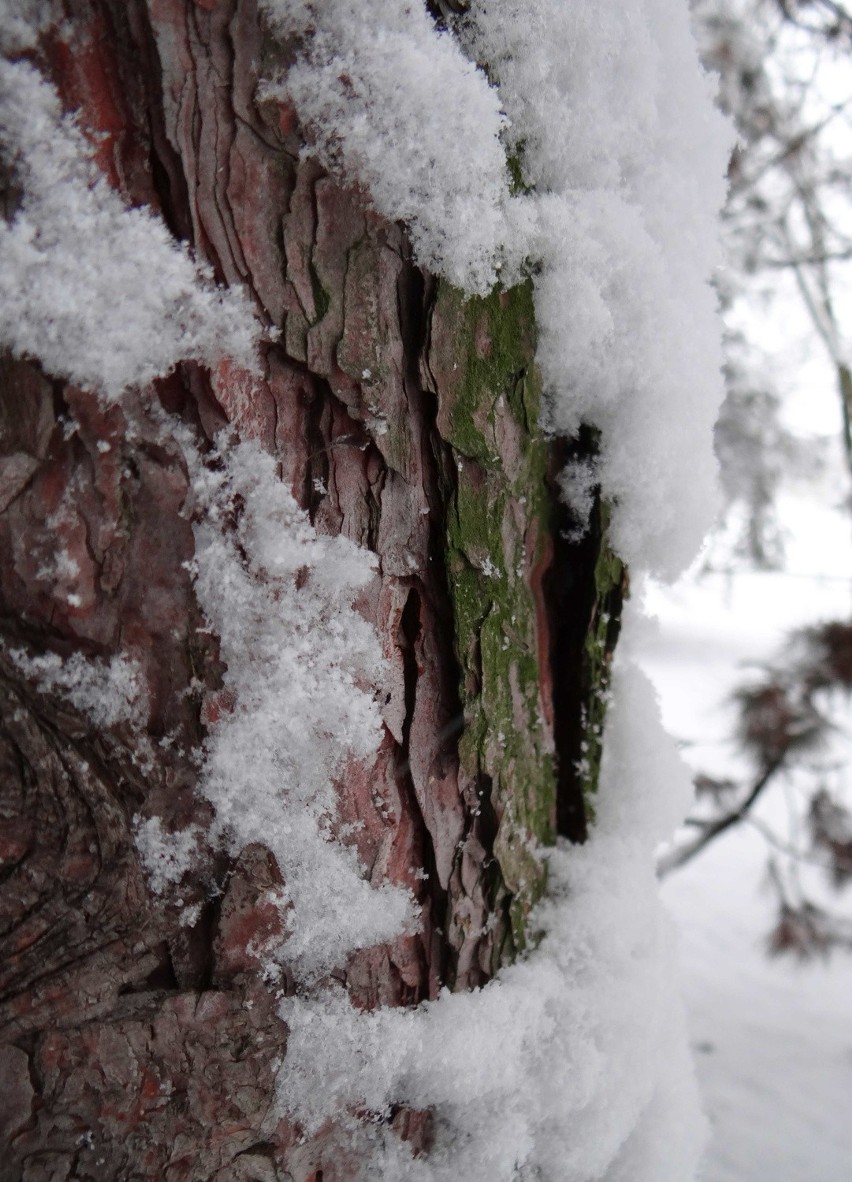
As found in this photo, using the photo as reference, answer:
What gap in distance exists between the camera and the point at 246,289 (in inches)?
16.7

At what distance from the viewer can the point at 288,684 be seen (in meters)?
0.44

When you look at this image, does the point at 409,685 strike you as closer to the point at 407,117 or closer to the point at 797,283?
the point at 407,117

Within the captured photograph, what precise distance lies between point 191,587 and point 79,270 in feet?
0.55

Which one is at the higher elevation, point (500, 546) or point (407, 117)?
point (407, 117)

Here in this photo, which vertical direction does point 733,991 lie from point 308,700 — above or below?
below

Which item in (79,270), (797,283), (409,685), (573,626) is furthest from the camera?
(797,283)

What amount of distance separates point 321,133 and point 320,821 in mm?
400

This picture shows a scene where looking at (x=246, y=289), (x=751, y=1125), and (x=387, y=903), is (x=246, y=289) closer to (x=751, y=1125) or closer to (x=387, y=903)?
(x=387, y=903)

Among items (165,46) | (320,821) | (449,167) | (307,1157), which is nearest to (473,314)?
(449,167)

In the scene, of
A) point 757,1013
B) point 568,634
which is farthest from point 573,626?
point 757,1013

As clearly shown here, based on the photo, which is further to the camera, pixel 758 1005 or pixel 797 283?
pixel 758 1005

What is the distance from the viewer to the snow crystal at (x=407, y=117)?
1.37ft

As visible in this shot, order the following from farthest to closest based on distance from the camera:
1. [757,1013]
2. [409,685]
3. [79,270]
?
[757,1013] → [409,685] → [79,270]

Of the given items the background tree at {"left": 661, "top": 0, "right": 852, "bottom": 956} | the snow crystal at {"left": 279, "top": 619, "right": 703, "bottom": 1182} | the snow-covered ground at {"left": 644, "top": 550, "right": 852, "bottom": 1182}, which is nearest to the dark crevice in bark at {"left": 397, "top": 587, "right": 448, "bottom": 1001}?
the snow crystal at {"left": 279, "top": 619, "right": 703, "bottom": 1182}
